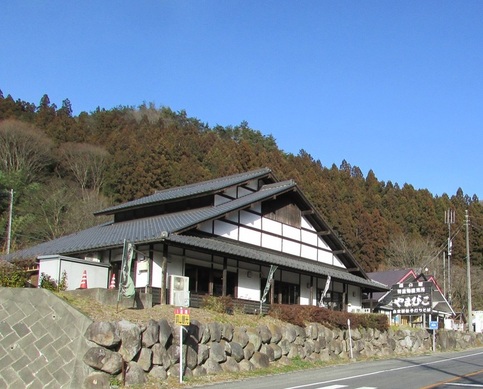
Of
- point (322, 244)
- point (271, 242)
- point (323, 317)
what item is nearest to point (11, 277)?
point (323, 317)

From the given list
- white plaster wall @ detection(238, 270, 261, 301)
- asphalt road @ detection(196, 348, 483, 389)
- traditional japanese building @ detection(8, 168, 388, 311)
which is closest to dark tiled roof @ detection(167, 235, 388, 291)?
traditional japanese building @ detection(8, 168, 388, 311)

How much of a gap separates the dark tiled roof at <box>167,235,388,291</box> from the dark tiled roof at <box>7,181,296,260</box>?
0.86 metres

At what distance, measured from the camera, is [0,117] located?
59.1 meters

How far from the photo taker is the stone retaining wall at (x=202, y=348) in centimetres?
1430

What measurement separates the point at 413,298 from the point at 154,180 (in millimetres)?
26989

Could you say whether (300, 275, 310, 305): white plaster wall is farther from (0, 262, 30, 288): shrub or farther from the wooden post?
(0, 262, 30, 288): shrub

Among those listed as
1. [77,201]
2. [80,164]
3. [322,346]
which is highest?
[80,164]

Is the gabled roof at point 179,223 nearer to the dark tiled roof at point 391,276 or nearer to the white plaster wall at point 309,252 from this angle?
the white plaster wall at point 309,252

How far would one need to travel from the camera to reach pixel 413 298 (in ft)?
108

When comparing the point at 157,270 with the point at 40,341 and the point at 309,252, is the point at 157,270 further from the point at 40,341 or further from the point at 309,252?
the point at 309,252

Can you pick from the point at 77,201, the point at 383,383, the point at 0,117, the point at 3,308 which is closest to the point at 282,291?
the point at 383,383

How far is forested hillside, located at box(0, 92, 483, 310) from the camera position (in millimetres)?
46750

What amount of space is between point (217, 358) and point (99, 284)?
5.87 metres

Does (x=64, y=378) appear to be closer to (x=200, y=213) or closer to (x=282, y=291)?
(x=200, y=213)
